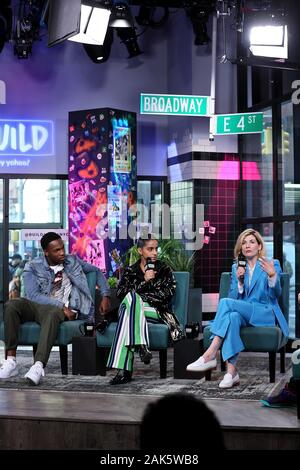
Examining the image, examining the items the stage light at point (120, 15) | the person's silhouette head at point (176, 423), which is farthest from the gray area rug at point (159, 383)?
the person's silhouette head at point (176, 423)

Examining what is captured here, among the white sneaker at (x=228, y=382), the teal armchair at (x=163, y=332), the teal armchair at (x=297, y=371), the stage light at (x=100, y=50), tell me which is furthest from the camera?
the stage light at (x=100, y=50)

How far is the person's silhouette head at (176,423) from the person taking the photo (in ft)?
4.98

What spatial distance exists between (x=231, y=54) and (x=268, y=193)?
5.97 feet

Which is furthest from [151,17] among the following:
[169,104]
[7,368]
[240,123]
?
[7,368]

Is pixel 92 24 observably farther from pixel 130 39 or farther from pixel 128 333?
pixel 130 39

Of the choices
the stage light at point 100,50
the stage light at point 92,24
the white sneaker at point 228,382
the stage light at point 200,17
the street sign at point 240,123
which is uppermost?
the stage light at point 200,17

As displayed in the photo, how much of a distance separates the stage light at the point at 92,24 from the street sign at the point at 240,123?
2.03 m

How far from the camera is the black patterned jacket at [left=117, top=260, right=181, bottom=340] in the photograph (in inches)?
245

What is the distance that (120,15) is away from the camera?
820 cm

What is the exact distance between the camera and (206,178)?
9.44m

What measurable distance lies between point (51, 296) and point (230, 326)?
1.66 m

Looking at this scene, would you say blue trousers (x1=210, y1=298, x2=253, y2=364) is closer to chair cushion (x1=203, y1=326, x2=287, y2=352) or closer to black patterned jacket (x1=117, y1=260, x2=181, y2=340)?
chair cushion (x1=203, y1=326, x2=287, y2=352)

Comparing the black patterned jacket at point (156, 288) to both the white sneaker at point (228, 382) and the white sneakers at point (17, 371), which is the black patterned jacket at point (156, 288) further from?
the white sneakers at point (17, 371)

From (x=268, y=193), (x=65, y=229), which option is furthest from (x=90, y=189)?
(x=268, y=193)
